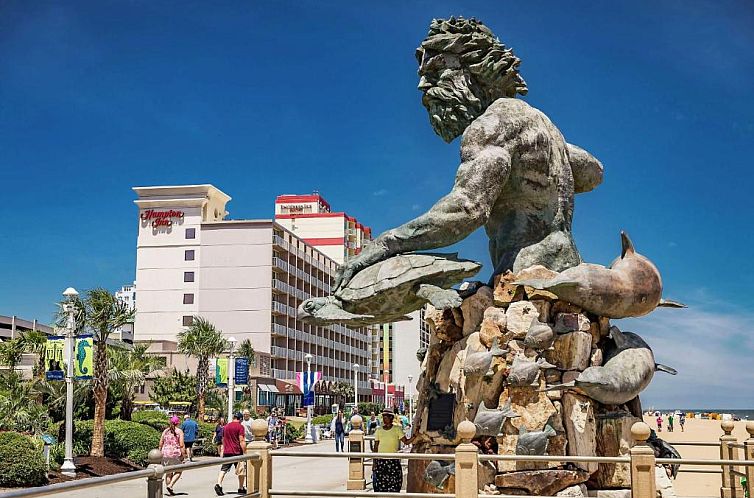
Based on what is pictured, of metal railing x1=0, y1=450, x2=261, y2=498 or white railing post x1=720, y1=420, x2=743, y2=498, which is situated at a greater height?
metal railing x1=0, y1=450, x2=261, y2=498

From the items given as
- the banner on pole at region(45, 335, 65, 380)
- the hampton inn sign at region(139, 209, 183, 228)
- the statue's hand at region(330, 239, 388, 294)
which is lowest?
the banner on pole at region(45, 335, 65, 380)

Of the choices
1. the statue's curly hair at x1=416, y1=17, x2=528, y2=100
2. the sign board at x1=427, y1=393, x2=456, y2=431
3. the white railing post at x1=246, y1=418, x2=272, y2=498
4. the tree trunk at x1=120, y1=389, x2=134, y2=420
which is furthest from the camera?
the tree trunk at x1=120, y1=389, x2=134, y2=420

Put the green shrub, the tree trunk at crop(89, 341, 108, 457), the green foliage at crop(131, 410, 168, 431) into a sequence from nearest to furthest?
the green shrub < the tree trunk at crop(89, 341, 108, 457) < the green foliage at crop(131, 410, 168, 431)

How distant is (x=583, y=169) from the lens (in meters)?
8.01

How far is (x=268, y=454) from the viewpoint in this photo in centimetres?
682

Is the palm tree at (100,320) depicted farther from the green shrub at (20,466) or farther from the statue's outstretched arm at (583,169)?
the statue's outstretched arm at (583,169)

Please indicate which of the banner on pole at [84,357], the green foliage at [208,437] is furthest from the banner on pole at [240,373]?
the banner on pole at [84,357]

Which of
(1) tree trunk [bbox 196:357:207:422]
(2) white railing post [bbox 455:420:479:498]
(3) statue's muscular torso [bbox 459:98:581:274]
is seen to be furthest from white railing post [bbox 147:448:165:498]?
(1) tree trunk [bbox 196:357:207:422]

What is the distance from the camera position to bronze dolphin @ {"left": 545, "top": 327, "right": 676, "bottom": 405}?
677 centimetres

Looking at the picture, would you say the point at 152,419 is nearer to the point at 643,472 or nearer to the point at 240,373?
the point at 240,373

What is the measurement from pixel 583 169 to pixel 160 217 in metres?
73.4

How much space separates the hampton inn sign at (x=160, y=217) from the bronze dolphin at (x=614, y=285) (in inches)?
2880

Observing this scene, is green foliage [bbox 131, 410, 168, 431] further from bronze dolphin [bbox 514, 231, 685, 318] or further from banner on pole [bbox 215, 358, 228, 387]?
bronze dolphin [bbox 514, 231, 685, 318]

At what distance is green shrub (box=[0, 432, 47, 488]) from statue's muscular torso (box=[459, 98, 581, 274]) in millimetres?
14907
